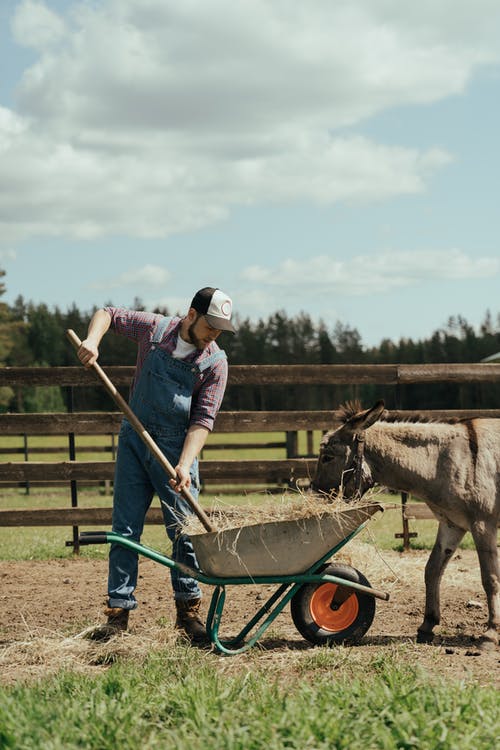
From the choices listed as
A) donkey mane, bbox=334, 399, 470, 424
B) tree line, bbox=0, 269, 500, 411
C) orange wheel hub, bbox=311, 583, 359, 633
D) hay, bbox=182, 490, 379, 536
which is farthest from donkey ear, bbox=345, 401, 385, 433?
tree line, bbox=0, 269, 500, 411

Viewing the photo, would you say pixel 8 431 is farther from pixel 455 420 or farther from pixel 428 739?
pixel 428 739

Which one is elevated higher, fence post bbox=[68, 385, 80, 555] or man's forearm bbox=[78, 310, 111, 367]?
man's forearm bbox=[78, 310, 111, 367]

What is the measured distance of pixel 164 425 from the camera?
17.1ft

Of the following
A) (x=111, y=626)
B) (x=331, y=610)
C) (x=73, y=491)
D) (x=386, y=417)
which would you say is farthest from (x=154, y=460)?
(x=73, y=491)

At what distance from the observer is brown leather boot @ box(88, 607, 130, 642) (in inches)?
197

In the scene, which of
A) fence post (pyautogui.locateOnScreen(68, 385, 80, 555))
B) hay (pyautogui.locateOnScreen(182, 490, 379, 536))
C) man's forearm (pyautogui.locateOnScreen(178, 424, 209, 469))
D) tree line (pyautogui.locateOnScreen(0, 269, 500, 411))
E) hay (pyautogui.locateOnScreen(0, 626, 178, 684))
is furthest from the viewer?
tree line (pyautogui.locateOnScreen(0, 269, 500, 411))

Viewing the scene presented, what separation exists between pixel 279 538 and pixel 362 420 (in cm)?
104

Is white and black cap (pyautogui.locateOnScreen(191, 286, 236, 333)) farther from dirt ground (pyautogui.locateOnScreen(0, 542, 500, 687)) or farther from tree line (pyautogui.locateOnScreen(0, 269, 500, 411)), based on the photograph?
tree line (pyautogui.locateOnScreen(0, 269, 500, 411))

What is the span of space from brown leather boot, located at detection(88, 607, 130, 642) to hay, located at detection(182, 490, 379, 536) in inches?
26.8

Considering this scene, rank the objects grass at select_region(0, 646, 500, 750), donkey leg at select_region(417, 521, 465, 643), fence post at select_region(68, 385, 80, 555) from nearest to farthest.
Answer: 1. grass at select_region(0, 646, 500, 750)
2. donkey leg at select_region(417, 521, 465, 643)
3. fence post at select_region(68, 385, 80, 555)

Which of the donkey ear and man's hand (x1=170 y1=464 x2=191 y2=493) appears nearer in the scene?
man's hand (x1=170 y1=464 x2=191 y2=493)

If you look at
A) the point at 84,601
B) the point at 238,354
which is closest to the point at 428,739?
the point at 84,601

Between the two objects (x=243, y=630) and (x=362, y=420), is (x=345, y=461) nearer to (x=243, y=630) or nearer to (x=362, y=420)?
(x=362, y=420)

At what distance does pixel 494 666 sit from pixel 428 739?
1.65m
